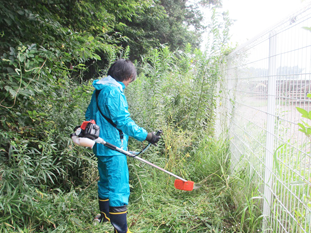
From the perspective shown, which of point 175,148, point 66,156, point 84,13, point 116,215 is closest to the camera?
point 116,215

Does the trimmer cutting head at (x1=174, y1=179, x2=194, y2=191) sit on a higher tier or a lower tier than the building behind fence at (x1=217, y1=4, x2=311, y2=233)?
lower

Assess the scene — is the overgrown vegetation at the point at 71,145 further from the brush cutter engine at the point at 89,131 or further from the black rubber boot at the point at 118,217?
the brush cutter engine at the point at 89,131

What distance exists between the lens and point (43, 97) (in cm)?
270

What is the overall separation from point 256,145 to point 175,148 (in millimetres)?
1165

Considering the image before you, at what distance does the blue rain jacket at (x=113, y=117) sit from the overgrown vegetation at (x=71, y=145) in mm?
685

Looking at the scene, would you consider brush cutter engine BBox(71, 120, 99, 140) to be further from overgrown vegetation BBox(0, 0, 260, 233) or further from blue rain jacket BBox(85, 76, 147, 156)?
overgrown vegetation BBox(0, 0, 260, 233)

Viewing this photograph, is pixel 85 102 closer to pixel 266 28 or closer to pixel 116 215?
pixel 116 215

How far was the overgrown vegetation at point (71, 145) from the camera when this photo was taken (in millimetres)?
2361

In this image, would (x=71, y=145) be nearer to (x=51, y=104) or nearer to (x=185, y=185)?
(x=51, y=104)

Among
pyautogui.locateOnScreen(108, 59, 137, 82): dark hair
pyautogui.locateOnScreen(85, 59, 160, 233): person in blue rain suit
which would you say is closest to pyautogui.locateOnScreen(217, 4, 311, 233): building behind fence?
pyautogui.locateOnScreen(85, 59, 160, 233): person in blue rain suit

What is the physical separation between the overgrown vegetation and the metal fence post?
0.17 m

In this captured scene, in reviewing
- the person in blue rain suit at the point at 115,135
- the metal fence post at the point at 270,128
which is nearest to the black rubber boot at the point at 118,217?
the person in blue rain suit at the point at 115,135

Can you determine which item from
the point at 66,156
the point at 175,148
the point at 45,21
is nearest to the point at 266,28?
the point at 175,148

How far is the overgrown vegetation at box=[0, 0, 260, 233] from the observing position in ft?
7.75
